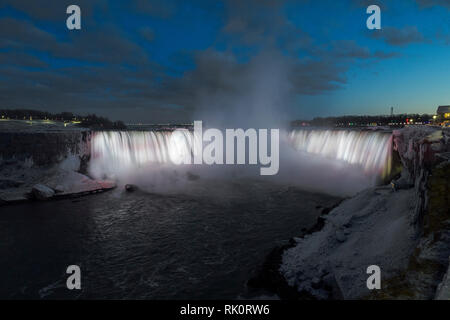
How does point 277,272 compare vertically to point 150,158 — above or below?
below

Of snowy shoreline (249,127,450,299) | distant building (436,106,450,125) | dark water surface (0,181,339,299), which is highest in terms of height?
distant building (436,106,450,125)

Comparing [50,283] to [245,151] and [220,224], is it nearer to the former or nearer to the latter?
[220,224]

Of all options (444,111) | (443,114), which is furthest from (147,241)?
(444,111)

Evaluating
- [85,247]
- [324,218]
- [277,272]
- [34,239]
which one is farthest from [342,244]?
[34,239]

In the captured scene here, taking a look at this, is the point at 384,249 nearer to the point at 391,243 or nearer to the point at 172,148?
the point at 391,243
